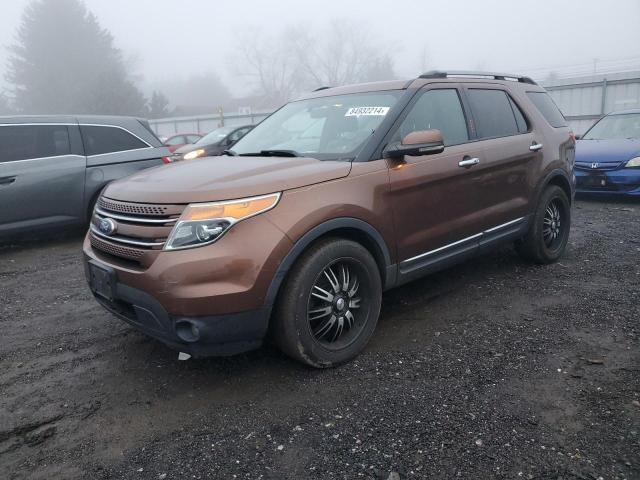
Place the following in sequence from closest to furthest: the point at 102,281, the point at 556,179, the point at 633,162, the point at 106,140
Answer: the point at 102,281 → the point at 556,179 → the point at 106,140 → the point at 633,162

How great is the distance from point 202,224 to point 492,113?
290cm

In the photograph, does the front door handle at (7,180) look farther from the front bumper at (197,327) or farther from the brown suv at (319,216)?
the front bumper at (197,327)

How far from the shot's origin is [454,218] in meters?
3.84

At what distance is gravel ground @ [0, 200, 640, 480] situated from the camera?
7.73 ft

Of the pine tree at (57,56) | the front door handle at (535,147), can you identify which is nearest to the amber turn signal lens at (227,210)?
the front door handle at (535,147)

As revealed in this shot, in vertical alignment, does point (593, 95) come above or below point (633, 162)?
above

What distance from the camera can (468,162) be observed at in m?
3.88

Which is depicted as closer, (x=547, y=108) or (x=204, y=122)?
(x=547, y=108)

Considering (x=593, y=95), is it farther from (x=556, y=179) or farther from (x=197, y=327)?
(x=197, y=327)

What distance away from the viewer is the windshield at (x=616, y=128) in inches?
352

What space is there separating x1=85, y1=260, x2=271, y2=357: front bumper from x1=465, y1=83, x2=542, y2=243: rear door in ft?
7.26

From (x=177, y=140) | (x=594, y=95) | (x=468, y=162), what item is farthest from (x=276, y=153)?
(x=177, y=140)

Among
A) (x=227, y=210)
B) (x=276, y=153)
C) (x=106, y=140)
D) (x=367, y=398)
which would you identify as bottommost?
(x=367, y=398)

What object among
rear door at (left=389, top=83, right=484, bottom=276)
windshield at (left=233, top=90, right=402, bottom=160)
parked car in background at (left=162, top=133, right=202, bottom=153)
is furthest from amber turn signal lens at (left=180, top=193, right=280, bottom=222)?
parked car in background at (left=162, top=133, right=202, bottom=153)
